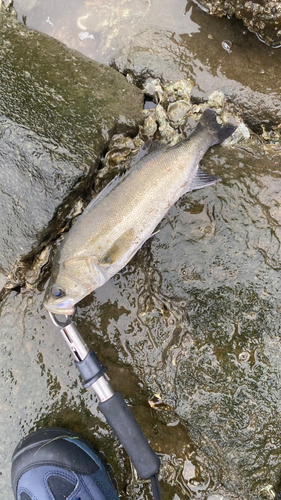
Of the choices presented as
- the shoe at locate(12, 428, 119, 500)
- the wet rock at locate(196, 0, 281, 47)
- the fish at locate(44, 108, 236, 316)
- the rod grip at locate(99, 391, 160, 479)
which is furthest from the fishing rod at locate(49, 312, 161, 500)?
the wet rock at locate(196, 0, 281, 47)

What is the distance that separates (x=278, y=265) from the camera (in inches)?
120

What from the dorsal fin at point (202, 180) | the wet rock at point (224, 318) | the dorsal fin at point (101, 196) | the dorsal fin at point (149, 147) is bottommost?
the wet rock at point (224, 318)

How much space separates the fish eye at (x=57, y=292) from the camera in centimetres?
273

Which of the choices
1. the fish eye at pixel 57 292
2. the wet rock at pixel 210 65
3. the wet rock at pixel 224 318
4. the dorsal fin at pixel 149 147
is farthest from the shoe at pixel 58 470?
the wet rock at pixel 210 65

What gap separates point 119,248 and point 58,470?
248cm

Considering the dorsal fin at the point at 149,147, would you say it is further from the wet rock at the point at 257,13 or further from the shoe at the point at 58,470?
the shoe at the point at 58,470

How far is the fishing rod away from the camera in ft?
8.98

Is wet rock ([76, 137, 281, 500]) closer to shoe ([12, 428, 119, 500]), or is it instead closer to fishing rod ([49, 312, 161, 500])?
fishing rod ([49, 312, 161, 500])

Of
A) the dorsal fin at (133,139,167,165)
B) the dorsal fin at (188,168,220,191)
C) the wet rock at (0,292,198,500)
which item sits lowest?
the wet rock at (0,292,198,500)

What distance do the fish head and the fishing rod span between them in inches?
6.4

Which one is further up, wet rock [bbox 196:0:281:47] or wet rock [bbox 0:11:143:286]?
wet rock [bbox 196:0:281:47]

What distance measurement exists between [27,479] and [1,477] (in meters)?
0.42

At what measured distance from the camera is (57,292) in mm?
2730

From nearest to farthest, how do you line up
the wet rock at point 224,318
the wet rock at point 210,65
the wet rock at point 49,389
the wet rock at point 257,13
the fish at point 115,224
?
the fish at point 115,224 → the wet rock at point 224,318 → the wet rock at point 257,13 → the wet rock at point 49,389 → the wet rock at point 210,65
